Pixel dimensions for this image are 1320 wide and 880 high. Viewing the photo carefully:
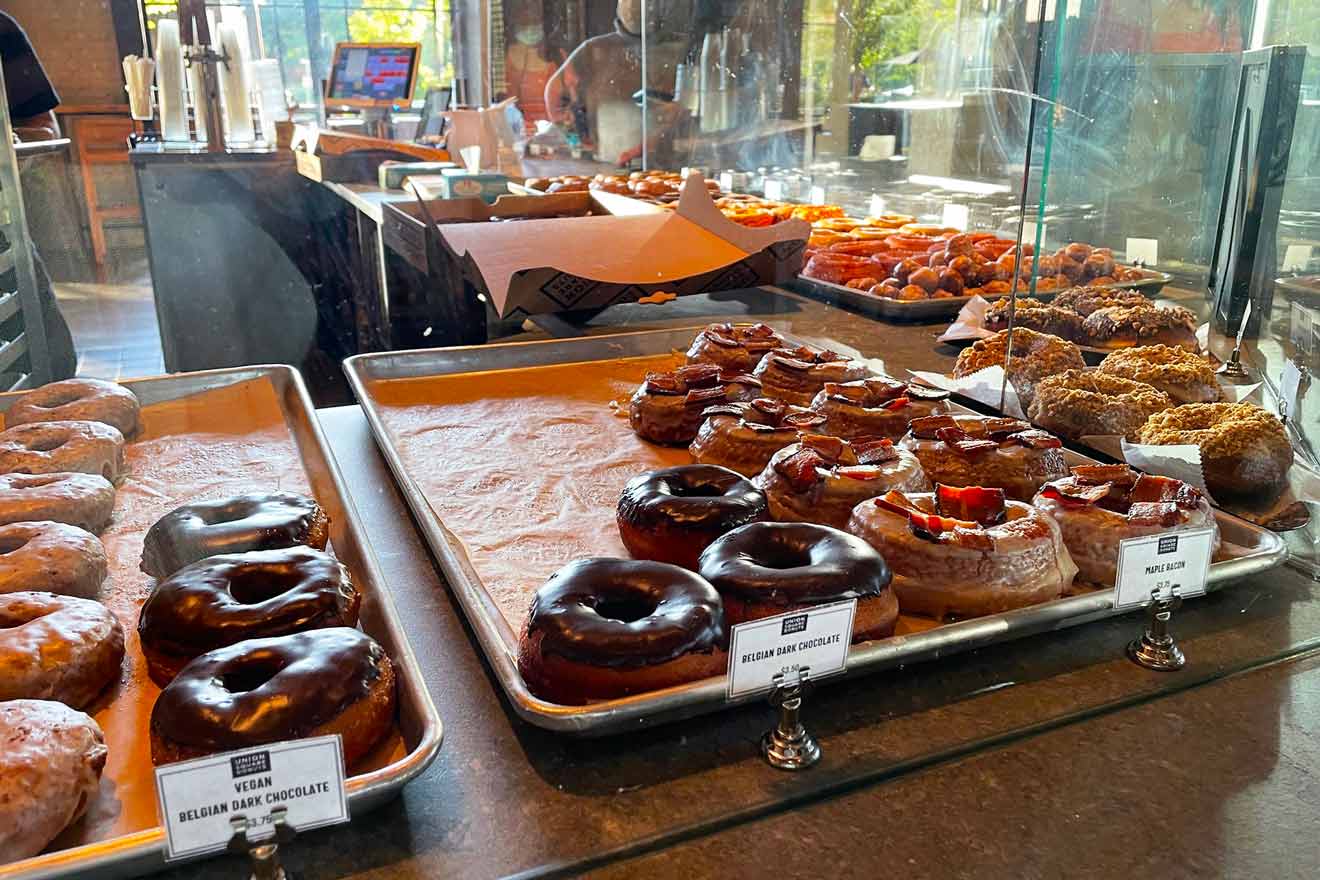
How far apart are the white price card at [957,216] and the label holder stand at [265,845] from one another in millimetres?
3950

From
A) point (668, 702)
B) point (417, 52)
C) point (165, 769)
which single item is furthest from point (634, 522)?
point (417, 52)

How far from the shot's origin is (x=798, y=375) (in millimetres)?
2238

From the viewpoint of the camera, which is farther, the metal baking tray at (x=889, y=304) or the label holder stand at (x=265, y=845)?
the metal baking tray at (x=889, y=304)

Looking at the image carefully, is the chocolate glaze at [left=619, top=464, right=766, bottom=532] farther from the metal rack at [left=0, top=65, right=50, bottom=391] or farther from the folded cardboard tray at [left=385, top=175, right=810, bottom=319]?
the metal rack at [left=0, top=65, right=50, bottom=391]

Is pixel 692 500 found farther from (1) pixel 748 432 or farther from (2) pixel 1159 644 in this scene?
(2) pixel 1159 644

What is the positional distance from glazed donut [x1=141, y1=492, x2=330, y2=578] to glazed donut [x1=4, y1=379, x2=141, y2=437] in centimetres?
68

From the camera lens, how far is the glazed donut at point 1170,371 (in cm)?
186

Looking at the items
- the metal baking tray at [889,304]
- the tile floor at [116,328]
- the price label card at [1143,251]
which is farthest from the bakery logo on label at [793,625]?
the tile floor at [116,328]

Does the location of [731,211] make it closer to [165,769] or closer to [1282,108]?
[1282,108]

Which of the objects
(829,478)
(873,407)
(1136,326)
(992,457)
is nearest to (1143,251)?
(1136,326)

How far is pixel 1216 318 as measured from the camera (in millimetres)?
2129

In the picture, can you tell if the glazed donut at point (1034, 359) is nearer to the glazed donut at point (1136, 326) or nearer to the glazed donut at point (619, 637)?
the glazed donut at point (1136, 326)

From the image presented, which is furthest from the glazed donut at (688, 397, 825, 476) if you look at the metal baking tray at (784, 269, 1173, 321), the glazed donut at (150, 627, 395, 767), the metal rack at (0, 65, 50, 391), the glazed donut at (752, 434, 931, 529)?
the metal rack at (0, 65, 50, 391)

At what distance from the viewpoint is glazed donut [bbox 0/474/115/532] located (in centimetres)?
157
